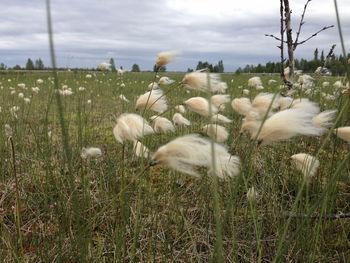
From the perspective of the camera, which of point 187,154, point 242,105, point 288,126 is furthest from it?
point 242,105

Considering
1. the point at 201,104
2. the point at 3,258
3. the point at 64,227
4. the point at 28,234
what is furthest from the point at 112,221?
the point at 201,104

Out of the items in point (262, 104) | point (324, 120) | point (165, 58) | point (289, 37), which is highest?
point (289, 37)

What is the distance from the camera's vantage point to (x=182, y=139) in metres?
0.78

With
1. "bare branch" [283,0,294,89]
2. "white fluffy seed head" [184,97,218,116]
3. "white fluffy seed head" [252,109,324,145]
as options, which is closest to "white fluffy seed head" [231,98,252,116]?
"white fluffy seed head" [184,97,218,116]

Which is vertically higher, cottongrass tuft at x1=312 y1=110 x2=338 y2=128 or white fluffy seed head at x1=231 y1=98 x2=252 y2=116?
white fluffy seed head at x1=231 y1=98 x2=252 y2=116

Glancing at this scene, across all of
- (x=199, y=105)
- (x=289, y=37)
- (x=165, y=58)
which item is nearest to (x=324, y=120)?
(x=199, y=105)

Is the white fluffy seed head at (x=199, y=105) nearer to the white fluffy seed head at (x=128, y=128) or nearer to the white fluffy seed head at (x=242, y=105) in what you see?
the white fluffy seed head at (x=242, y=105)

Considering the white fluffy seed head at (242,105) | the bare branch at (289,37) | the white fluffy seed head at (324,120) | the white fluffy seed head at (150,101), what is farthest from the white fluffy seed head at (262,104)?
the bare branch at (289,37)

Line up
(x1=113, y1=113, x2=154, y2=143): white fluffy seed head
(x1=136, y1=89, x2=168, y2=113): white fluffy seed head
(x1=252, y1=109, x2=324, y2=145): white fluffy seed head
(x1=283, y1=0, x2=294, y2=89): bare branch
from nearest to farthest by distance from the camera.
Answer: (x1=252, y1=109, x2=324, y2=145): white fluffy seed head → (x1=113, y1=113, x2=154, y2=143): white fluffy seed head → (x1=136, y1=89, x2=168, y2=113): white fluffy seed head → (x1=283, y1=0, x2=294, y2=89): bare branch

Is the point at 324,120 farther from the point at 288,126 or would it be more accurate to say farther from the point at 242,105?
the point at 288,126

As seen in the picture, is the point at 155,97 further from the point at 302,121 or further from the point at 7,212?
the point at 7,212

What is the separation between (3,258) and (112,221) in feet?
1.80

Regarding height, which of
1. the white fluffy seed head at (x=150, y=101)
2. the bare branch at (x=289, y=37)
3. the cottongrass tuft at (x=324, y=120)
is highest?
the bare branch at (x=289, y=37)

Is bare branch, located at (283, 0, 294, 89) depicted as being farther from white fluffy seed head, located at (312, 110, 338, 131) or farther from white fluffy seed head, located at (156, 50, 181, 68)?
white fluffy seed head, located at (156, 50, 181, 68)
